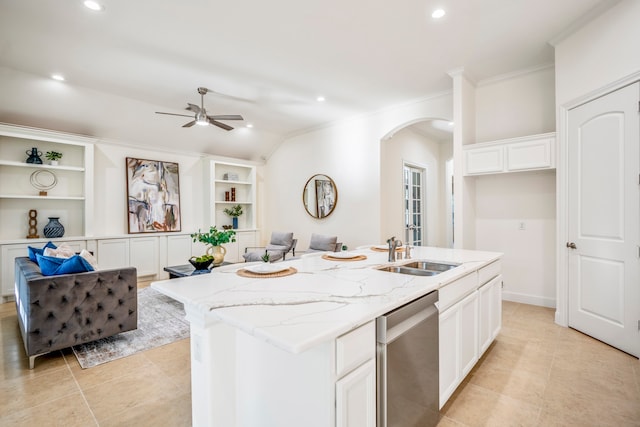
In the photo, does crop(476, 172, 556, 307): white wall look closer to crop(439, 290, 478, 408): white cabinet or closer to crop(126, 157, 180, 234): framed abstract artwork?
crop(439, 290, 478, 408): white cabinet

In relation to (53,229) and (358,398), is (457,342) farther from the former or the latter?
(53,229)

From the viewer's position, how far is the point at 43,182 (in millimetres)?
4742

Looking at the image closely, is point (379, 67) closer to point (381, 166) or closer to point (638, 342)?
point (381, 166)

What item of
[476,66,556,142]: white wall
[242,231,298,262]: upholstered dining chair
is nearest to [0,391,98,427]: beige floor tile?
[242,231,298,262]: upholstered dining chair

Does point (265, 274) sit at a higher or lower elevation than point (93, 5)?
lower

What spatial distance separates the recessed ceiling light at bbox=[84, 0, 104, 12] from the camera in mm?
2648

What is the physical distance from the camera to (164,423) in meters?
1.84

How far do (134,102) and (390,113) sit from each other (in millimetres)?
4251

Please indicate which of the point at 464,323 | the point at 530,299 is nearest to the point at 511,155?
the point at 530,299

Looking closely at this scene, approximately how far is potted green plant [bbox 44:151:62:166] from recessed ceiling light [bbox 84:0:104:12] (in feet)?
9.84

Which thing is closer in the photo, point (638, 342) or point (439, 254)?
point (638, 342)

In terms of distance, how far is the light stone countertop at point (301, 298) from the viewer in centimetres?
106

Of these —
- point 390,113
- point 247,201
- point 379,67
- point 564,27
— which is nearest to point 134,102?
point 247,201

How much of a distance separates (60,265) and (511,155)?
195 inches
